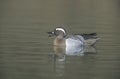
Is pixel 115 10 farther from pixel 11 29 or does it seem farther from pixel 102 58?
pixel 102 58

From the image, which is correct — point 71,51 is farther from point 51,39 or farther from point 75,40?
point 51,39

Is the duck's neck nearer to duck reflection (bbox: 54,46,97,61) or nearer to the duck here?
the duck

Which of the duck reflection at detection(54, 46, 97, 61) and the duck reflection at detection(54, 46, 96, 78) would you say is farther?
the duck reflection at detection(54, 46, 97, 61)

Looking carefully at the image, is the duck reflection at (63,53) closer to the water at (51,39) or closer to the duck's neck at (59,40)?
the water at (51,39)

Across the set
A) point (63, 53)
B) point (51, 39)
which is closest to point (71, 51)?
point (63, 53)

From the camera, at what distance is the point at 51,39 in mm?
20125

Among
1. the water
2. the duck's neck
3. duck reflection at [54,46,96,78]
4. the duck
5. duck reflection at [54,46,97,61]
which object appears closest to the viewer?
the water

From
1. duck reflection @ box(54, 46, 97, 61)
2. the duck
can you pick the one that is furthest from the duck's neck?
duck reflection @ box(54, 46, 97, 61)

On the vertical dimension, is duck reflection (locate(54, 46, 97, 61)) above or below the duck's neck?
below

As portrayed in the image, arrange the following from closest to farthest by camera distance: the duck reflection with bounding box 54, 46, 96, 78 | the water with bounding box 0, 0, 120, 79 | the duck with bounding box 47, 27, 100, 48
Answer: the water with bounding box 0, 0, 120, 79 < the duck reflection with bounding box 54, 46, 96, 78 < the duck with bounding box 47, 27, 100, 48

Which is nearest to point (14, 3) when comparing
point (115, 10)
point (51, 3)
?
point (51, 3)

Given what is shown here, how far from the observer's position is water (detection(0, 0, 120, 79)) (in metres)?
14.9

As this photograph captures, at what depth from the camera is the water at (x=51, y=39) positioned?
1485 centimetres

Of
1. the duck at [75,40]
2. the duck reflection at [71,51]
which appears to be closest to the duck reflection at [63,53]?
the duck reflection at [71,51]
